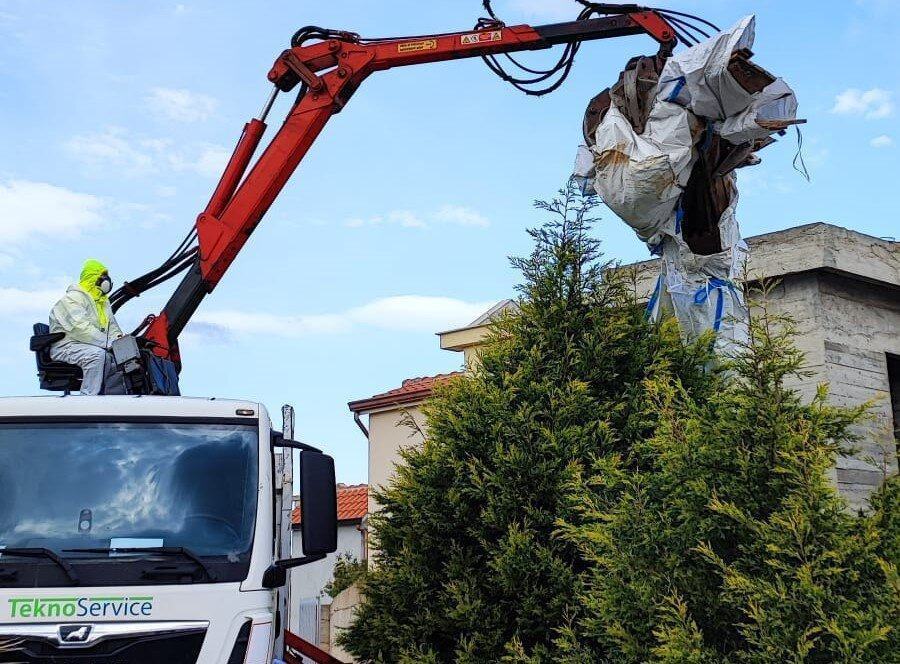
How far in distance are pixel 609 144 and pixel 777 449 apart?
126 inches

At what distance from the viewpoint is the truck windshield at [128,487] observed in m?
5.80

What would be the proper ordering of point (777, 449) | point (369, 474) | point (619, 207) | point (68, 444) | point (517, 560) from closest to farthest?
point (777, 449)
point (68, 444)
point (517, 560)
point (619, 207)
point (369, 474)

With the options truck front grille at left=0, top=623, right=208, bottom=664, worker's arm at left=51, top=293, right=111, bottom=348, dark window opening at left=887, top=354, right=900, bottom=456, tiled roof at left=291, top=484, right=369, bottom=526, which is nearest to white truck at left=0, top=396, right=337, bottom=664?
truck front grille at left=0, top=623, right=208, bottom=664

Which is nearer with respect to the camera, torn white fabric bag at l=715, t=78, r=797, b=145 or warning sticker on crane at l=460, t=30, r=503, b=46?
torn white fabric bag at l=715, t=78, r=797, b=145

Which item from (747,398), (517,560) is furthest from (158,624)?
(747,398)

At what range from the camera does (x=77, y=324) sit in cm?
850

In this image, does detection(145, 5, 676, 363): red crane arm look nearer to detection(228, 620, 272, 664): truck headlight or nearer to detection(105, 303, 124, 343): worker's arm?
detection(105, 303, 124, 343): worker's arm

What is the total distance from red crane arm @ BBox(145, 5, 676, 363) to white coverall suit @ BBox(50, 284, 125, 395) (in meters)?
1.22

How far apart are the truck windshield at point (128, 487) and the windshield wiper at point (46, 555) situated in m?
0.03

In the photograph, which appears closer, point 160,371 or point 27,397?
point 27,397

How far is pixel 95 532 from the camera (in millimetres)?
5785

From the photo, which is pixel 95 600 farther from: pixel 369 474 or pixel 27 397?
pixel 369 474

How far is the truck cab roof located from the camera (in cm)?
630

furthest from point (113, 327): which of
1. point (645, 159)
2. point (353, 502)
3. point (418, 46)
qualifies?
point (353, 502)
